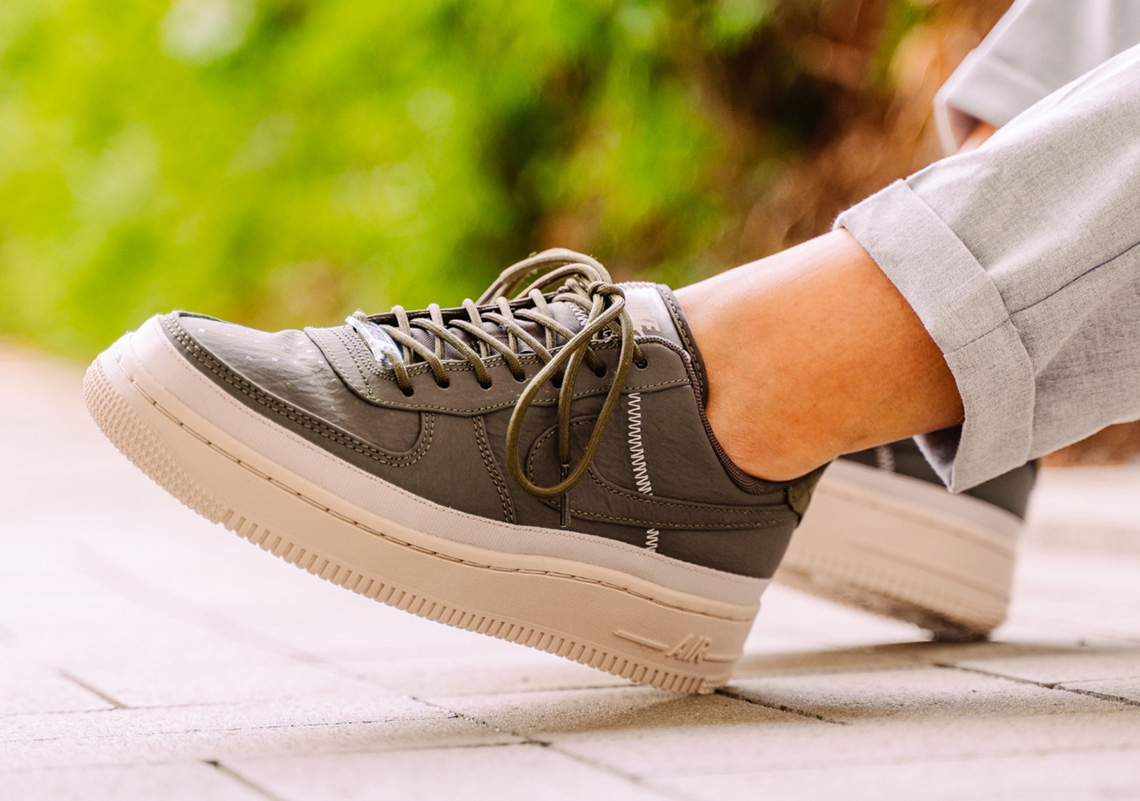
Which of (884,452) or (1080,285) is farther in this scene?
(884,452)

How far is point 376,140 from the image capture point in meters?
6.51

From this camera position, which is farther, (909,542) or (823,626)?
(823,626)

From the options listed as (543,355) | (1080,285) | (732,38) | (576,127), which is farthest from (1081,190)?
(576,127)

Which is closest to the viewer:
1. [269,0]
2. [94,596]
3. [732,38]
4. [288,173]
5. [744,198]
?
[94,596]

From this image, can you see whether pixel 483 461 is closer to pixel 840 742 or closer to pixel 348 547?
pixel 348 547

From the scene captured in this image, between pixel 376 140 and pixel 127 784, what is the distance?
239 inches

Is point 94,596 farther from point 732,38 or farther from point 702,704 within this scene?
point 732,38

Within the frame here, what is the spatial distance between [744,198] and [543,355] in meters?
3.72

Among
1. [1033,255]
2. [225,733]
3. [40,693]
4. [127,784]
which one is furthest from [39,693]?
[1033,255]

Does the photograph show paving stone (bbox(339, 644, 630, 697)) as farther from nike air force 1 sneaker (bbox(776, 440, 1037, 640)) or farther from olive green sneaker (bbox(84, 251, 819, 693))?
nike air force 1 sneaker (bbox(776, 440, 1037, 640))

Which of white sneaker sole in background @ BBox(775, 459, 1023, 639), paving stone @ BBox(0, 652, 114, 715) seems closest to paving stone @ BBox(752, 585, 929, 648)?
white sneaker sole in background @ BBox(775, 459, 1023, 639)

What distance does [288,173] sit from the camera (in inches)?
284

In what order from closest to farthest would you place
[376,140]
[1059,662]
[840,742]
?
[840,742], [1059,662], [376,140]

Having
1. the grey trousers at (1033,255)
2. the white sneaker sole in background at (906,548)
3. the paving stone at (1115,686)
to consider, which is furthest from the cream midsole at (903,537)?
the grey trousers at (1033,255)
